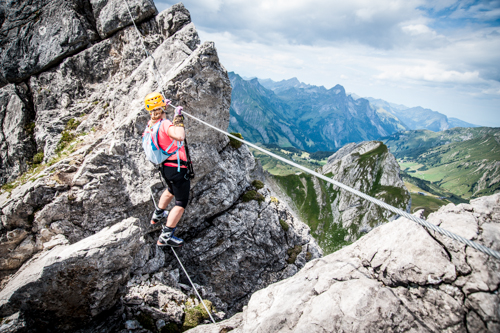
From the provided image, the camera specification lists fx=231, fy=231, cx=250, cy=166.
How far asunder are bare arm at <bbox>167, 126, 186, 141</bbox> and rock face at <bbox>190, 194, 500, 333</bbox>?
310 inches

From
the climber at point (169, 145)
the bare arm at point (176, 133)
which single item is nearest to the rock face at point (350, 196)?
the climber at point (169, 145)

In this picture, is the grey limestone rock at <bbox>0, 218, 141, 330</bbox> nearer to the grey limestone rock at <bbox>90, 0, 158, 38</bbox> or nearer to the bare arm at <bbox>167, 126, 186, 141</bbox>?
the bare arm at <bbox>167, 126, 186, 141</bbox>

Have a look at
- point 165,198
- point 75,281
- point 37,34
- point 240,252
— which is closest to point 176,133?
point 165,198

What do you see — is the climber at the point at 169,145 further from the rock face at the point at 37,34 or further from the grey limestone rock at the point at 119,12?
the rock face at the point at 37,34

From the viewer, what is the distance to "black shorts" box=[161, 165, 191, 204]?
1055 cm

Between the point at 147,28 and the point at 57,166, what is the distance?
17.8m

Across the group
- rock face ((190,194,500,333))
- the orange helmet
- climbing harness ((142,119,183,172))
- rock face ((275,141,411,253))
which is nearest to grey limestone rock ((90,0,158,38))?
the orange helmet

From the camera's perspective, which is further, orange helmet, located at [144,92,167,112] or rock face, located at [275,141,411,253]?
rock face, located at [275,141,411,253]

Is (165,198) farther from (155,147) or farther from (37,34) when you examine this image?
(37,34)

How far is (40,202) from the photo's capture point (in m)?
15.0

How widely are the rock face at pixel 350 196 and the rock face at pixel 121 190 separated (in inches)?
5166

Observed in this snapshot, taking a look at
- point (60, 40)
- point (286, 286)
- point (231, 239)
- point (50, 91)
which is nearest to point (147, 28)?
point (60, 40)

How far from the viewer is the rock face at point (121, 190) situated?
480 inches

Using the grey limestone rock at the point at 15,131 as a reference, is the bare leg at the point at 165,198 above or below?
below
